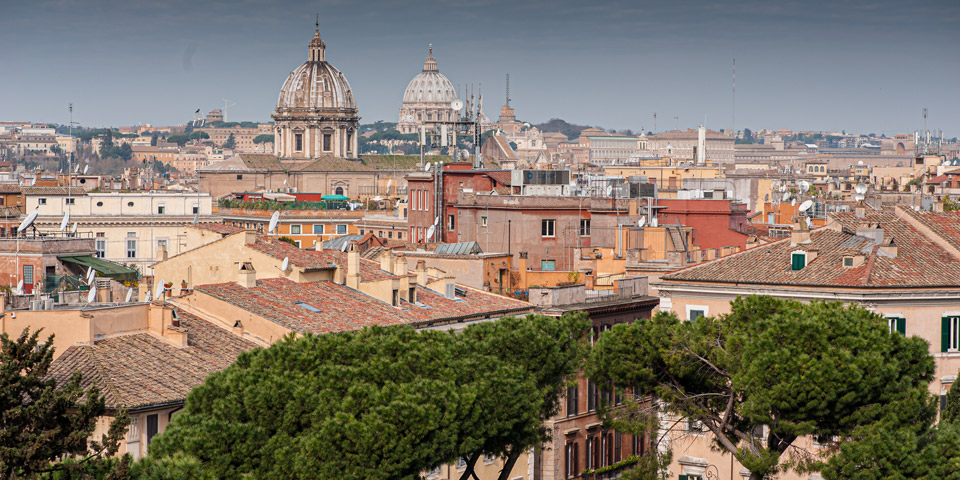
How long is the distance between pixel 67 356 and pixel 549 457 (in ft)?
46.9

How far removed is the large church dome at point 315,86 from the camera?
161500 millimetres

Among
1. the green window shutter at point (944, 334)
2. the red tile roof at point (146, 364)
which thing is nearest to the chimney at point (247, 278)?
the red tile roof at point (146, 364)

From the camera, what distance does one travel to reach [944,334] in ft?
113

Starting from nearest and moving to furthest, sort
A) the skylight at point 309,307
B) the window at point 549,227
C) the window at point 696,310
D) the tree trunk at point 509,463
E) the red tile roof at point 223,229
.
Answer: the tree trunk at point 509,463 → the window at point 696,310 → the skylight at point 309,307 → the red tile roof at point 223,229 → the window at point 549,227

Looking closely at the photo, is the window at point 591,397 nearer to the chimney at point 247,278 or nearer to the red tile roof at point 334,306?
the red tile roof at point 334,306

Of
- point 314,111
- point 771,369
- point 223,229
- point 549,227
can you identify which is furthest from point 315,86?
point 771,369

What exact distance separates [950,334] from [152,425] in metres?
15.8

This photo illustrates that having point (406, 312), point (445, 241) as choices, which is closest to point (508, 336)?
point (406, 312)

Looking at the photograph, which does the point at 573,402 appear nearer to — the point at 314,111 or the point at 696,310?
the point at 696,310

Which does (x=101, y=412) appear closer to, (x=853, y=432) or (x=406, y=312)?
(x=853, y=432)

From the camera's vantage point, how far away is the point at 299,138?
16250 centimetres

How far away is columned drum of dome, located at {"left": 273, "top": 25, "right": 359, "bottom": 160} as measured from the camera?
16150 cm

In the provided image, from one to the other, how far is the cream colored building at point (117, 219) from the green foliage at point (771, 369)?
55.0 metres

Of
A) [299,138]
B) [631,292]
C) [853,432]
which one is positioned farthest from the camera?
[299,138]
